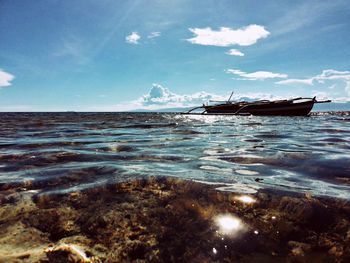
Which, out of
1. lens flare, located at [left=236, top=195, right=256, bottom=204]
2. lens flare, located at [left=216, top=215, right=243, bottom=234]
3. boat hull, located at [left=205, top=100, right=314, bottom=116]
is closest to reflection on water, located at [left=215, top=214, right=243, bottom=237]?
lens flare, located at [left=216, top=215, right=243, bottom=234]

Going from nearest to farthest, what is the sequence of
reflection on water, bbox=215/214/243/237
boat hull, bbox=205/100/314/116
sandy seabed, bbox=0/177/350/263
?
sandy seabed, bbox=0/177/350/263
reflection on water, bbox=215/214/243/237
boat hull, bbox=205/100/314/116

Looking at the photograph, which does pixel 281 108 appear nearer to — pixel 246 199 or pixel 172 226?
pixel 246 199

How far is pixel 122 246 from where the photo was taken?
1.96 m

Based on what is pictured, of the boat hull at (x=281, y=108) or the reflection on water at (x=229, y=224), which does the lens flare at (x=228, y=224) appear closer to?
the reflection on water at (x=229, y=224)

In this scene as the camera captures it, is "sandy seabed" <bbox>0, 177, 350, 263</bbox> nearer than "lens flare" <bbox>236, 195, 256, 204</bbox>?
Yes

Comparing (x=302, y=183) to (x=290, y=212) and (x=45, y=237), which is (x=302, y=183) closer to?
(x=290, y=212)

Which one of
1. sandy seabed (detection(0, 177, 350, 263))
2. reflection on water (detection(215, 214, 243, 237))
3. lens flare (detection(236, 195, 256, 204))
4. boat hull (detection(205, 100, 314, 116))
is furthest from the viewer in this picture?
boat hull (detection(205, 100, 314, 116))

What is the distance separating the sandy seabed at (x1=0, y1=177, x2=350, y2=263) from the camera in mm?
1841

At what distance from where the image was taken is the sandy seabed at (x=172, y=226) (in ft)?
6.04

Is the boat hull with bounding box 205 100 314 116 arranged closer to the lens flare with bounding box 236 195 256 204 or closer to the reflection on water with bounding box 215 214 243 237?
the lens flare with bounding box 236 195 256 204

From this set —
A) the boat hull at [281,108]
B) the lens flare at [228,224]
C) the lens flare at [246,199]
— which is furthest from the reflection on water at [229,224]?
the boat hull at [281,108]

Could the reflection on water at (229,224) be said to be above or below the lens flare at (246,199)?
below

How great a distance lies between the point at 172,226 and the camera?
7.34ft

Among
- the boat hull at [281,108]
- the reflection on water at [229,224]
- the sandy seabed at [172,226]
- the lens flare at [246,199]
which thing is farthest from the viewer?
the boat hull at [281,108]
